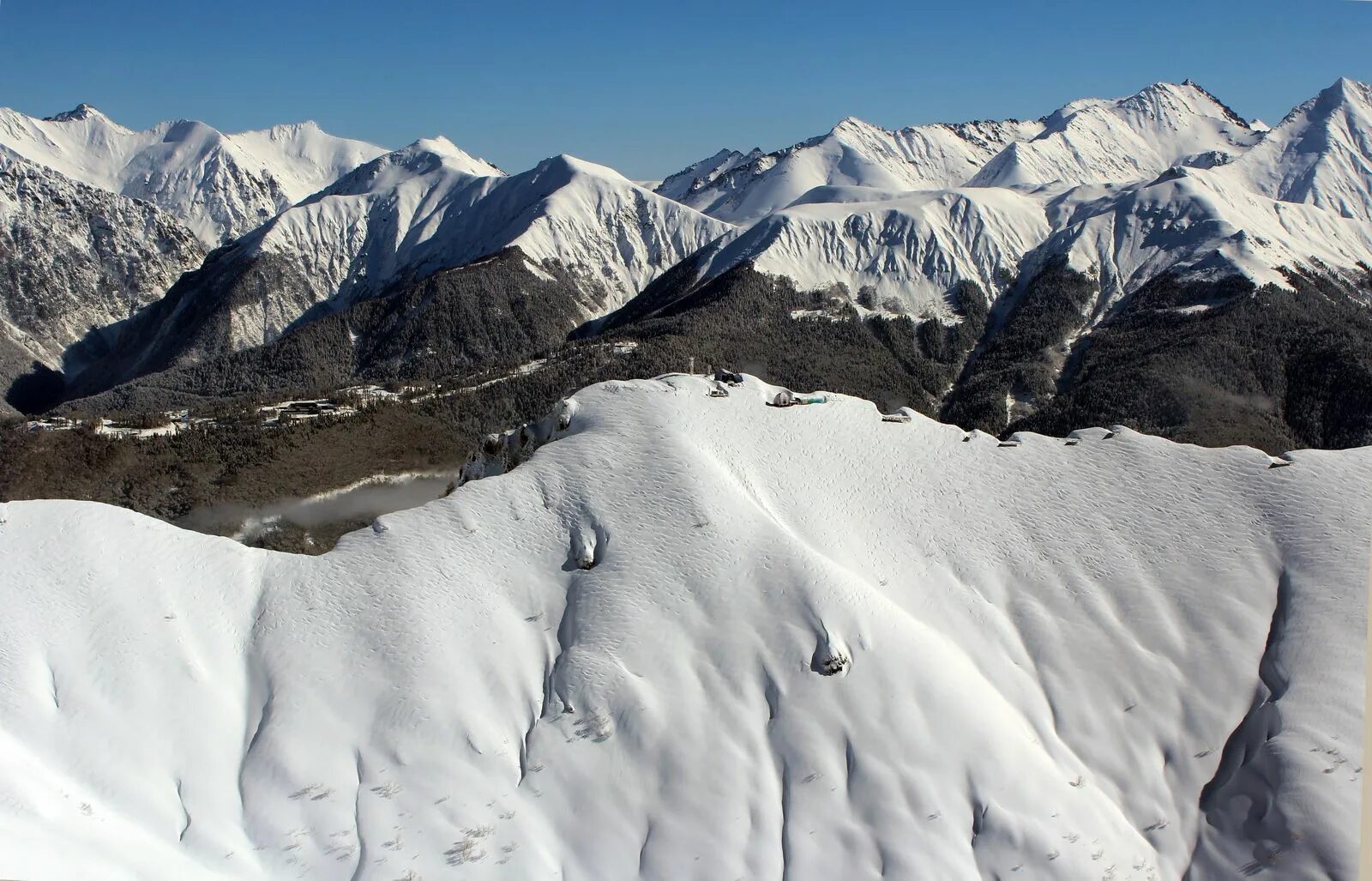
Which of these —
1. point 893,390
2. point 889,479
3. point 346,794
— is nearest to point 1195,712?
point 889,479

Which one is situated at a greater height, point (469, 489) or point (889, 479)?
point (469, 489)

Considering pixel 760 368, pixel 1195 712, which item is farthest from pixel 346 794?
pixel 760 368

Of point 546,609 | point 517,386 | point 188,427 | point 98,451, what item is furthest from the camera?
point 517,386

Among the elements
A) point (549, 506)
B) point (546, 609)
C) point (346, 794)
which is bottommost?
point (346, 794)

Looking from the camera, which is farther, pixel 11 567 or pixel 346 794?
pixel 11 567

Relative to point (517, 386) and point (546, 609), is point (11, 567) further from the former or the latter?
point (517, 386)

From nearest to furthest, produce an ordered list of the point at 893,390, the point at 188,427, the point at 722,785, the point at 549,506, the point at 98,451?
1. the point at 722,785
2. the point at 549,506
3. the point at 98,451
4. the point at 188,427
5. the point at 893,390
